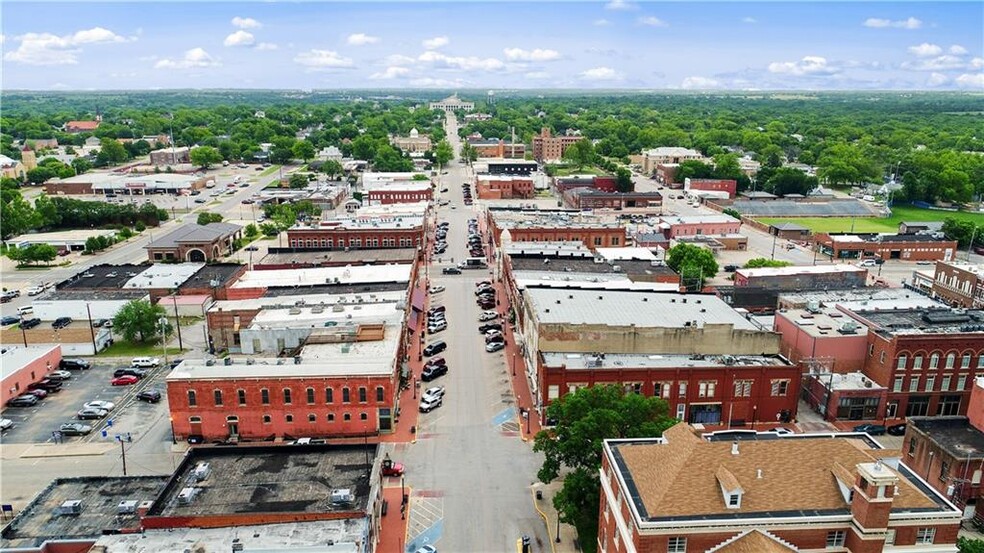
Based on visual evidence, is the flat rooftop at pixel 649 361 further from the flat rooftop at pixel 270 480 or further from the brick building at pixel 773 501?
the brick building at pixel 773 501

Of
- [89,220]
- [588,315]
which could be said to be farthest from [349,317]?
[89,220]

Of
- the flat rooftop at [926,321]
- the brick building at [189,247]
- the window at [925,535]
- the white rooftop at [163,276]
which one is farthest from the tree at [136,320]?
the flat rooftop at [926,321]

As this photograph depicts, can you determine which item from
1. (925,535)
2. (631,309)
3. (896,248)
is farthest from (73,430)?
(896,248)

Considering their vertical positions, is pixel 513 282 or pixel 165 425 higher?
pixel 513 282

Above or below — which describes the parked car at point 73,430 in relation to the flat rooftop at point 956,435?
below

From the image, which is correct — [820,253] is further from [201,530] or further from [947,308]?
[201,530]

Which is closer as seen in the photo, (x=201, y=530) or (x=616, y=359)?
(x=201, y=530)
